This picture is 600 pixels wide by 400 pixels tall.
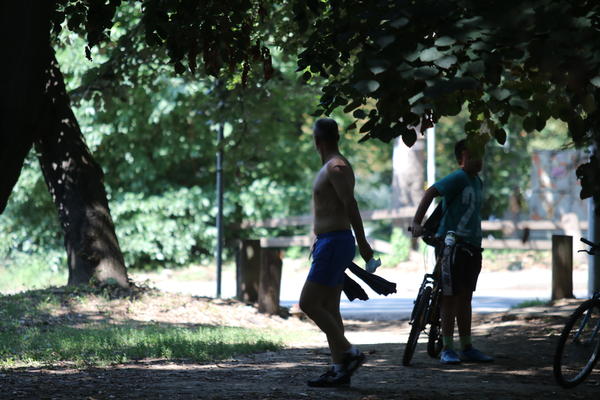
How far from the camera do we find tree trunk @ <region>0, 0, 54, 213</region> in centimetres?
551

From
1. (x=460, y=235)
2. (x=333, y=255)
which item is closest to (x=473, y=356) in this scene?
(x=460, y=235)

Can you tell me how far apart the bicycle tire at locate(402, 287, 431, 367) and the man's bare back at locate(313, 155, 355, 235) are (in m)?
1.86

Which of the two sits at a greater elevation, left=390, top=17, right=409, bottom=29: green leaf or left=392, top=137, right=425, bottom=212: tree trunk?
left=392, top=137, right=425, bottom=212: tree trunk

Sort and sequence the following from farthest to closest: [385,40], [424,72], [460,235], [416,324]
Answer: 1. [460,235]
2. [416,324]
3. [385,40]
4. [424,72]

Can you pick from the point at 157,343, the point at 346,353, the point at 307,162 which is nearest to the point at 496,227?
the point at 307,162

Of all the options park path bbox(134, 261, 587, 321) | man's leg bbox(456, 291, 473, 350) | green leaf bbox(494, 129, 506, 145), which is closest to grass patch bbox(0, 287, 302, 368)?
man's leg bbox(456, 291, 473, 350)

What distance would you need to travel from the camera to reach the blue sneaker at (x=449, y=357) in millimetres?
8812

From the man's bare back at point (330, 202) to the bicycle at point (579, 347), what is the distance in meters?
1.80

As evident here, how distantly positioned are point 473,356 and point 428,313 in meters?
0.55

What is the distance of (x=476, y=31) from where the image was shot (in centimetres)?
532

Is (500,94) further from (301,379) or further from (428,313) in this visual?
(428,313)

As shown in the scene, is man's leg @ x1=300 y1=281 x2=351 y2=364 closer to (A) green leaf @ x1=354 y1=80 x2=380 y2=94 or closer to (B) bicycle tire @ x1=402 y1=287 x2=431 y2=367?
(B) bicycle tire @ x1=402 y1=287 x2=431 y2=367

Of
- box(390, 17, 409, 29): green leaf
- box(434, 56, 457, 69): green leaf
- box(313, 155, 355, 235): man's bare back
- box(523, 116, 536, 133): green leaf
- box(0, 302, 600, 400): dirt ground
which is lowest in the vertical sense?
box(0, 302, 600, 400): dirt ground

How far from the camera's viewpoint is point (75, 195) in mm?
13547
